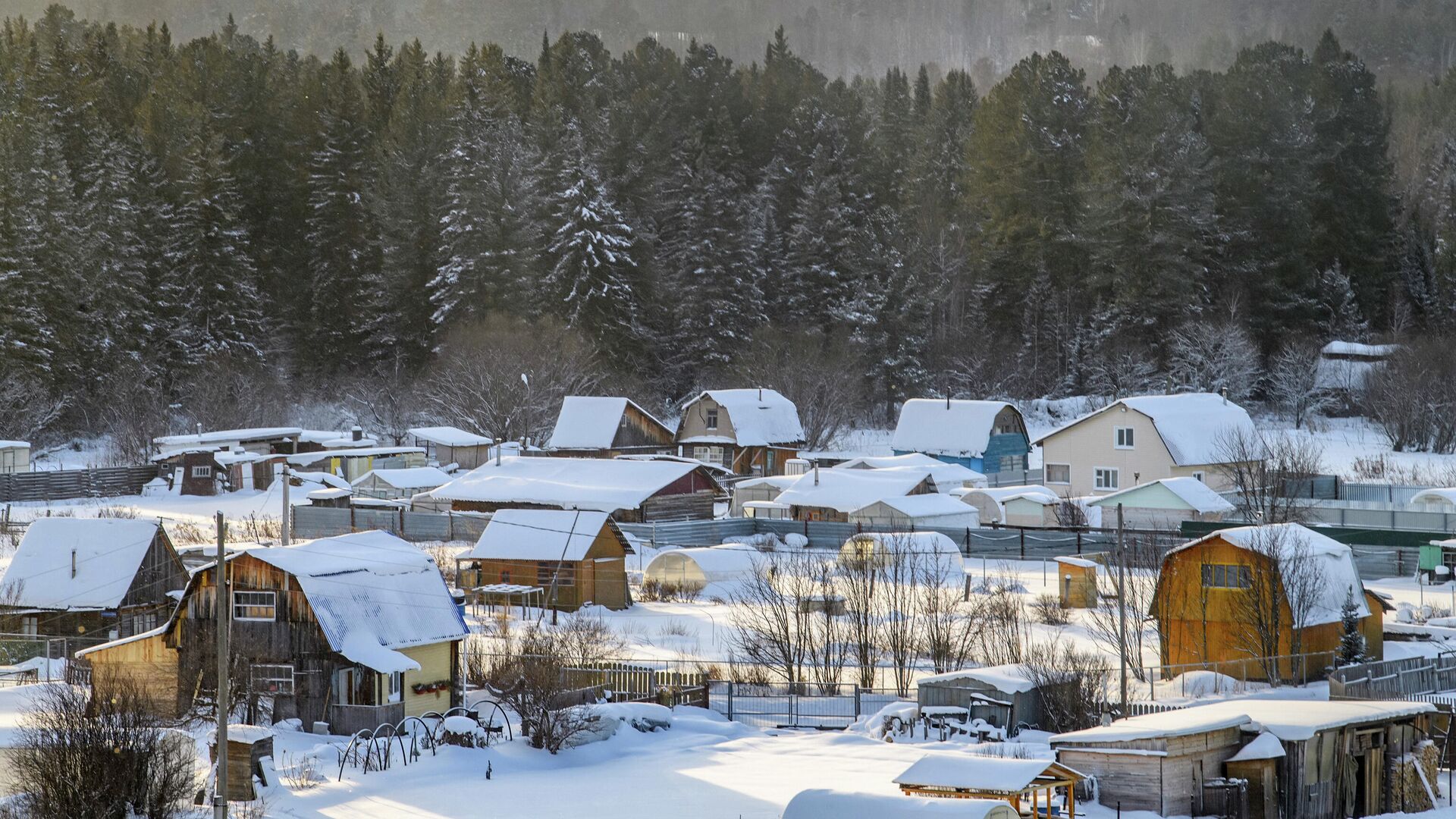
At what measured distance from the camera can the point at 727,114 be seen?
89938mm

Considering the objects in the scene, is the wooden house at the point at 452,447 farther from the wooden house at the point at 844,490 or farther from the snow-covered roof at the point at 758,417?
the wooden house at the point at 844,490

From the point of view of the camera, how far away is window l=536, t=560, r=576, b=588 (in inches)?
1430

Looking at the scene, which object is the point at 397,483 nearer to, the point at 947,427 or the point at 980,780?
the point at 947,427

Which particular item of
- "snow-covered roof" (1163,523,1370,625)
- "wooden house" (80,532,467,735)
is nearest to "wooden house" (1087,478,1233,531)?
"snow-covered roof" (1163,523,1370,625)

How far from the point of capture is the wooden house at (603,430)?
202 feet

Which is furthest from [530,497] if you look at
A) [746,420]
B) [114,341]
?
[114,341]

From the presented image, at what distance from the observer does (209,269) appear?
78438 mm

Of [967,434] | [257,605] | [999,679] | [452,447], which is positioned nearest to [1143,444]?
[967,434]

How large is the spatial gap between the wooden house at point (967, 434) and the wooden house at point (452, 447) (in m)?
15.5

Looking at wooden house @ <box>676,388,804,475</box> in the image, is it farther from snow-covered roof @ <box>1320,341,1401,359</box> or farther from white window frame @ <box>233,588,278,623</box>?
white window frame @ <box>233,588,278,623</box>

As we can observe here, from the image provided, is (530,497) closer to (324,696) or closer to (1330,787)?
(324,696)

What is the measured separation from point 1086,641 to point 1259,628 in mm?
3752

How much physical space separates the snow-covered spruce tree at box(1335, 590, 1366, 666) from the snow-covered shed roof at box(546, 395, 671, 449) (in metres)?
36.4

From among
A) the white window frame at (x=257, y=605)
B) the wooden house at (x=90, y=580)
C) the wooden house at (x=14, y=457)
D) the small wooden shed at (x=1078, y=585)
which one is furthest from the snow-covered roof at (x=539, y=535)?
the wooden house at (x=14, y=457)
